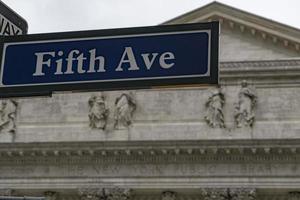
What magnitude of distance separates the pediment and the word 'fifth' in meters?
24.5

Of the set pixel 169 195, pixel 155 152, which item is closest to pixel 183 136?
pixel 155 152

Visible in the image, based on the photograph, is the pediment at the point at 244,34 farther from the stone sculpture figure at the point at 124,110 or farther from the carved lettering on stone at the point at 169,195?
the carved lettering on stone at the point at 169,195

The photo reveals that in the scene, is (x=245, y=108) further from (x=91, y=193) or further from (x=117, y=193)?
(x=91, y=193)

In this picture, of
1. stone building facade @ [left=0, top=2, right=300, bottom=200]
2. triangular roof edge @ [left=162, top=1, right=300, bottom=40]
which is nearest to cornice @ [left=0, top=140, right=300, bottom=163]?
stone building facade @ [left=0, top=2, right=300, bottom=200]

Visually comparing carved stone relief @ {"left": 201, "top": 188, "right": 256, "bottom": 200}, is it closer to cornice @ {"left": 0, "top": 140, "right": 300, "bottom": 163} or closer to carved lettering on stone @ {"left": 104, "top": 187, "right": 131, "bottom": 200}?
cornice @ {"left": 0, "top": 140, "right": 300, "bottom": 163}

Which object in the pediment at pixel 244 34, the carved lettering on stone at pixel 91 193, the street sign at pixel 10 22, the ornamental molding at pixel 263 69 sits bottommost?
the carved lettering on stone at pixel 91 193

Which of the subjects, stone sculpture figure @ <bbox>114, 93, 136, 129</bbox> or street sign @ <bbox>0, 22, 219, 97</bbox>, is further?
stone sculpture figure @ <bbox>114, 93, 136, 129</bbox>

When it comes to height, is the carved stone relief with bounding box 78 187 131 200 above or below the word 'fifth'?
below

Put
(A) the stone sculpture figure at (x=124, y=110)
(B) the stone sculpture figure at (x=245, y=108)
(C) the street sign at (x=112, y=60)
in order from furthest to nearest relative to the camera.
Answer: (A) the stone sculpture figure at (x=124, y=110) < (B) the stone sculpture figure at (x=245, y=108) < (C) the street sign at (x=112, y=60)

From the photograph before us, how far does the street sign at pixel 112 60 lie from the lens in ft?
10.7

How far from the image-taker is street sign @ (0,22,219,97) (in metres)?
3.27

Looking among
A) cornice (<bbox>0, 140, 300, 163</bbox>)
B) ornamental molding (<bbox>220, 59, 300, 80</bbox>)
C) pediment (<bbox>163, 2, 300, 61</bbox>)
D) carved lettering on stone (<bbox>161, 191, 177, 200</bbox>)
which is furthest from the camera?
pediment (<bbox>163, 2, 300, 61</bbox>)

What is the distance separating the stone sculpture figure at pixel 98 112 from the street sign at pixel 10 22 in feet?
77.3

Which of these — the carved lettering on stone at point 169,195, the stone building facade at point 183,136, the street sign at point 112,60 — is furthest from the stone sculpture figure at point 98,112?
the street sign at point 112,60
